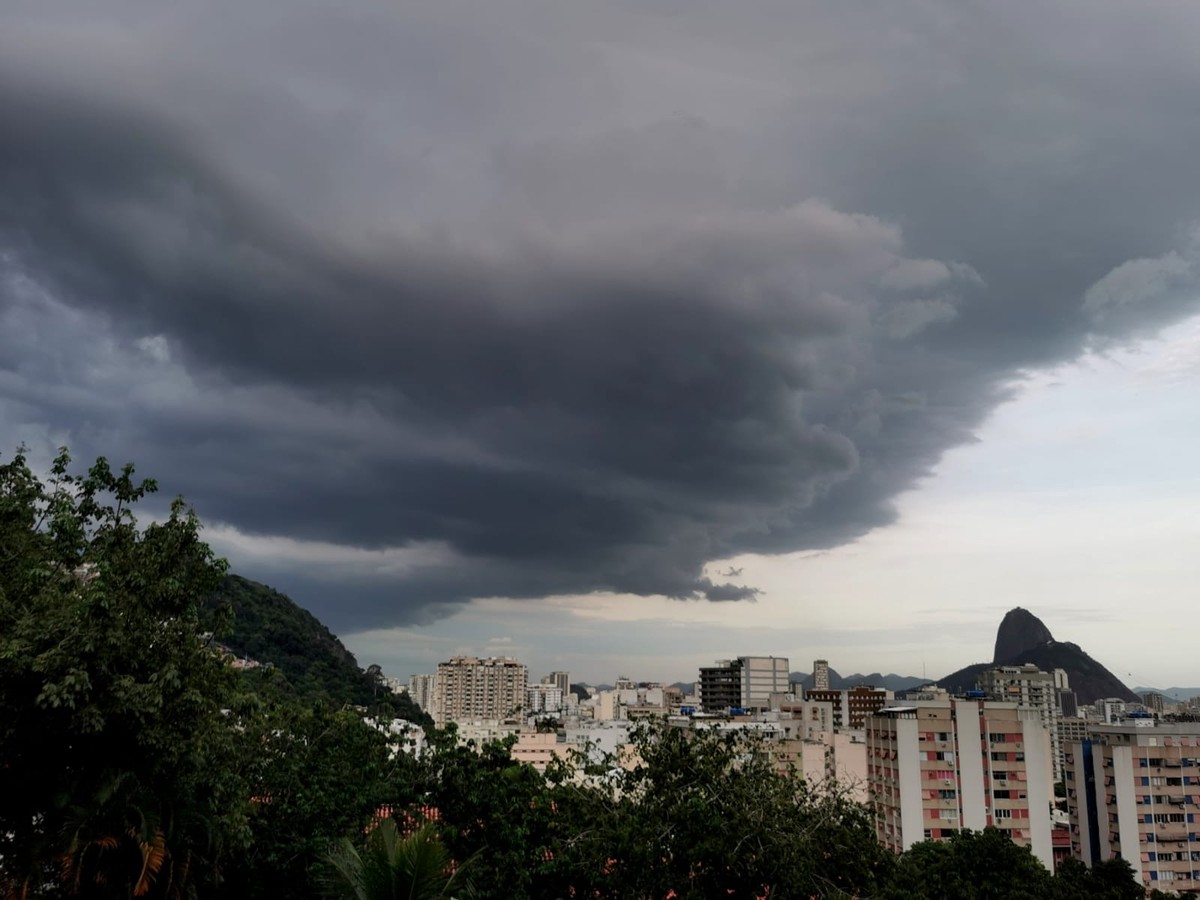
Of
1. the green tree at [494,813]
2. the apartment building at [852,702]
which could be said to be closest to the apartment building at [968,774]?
the green tree at [494,813]

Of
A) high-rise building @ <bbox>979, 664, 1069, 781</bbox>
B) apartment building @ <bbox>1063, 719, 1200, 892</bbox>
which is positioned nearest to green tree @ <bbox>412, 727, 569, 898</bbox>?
apartment building @ <bbox>1063, 719, 1200, 892</bbox>

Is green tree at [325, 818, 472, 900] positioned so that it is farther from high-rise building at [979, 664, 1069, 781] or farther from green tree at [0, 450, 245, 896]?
high-rise building at [979, 664, 1069, 781]

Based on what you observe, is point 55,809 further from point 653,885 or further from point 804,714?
point 804,714

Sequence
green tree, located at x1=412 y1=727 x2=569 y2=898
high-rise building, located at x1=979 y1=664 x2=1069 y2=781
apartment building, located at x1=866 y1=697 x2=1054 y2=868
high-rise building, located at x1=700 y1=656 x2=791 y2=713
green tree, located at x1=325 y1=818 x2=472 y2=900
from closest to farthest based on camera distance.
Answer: green tree, located at x1=325 y1=818 x2=472 y2=900 → green tree, located at x1=412 y1=727 x2=569 y2=898 → apartment building, located at x1=866 y1=697 x2=1054 y2=868 → high-rise building, located at x1=979 y1=664 x2=1069 y2=781 → high-rise building, located at x1=700 y1=656 x2=791 y2=713

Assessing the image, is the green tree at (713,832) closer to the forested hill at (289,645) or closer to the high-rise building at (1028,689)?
the forested hill at (289,645)

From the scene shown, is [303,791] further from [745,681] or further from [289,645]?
[745,681]
